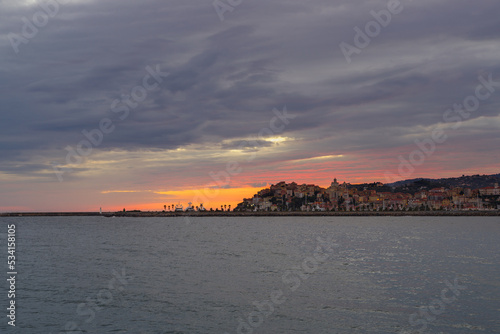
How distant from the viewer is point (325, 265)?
46188 mm

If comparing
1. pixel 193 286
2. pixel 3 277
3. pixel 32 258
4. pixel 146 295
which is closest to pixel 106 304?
pixel 146 295

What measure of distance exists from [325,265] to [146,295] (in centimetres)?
2127

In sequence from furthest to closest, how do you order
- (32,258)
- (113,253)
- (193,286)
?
(113,253)
(32,258)
(193,286)

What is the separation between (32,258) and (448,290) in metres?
48.7

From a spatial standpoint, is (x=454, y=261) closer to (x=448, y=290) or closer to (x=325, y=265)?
(x=325, y=265)

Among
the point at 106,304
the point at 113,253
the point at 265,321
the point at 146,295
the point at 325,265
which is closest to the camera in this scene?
the point at 265,321

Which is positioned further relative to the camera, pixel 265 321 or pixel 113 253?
pixel 113 253

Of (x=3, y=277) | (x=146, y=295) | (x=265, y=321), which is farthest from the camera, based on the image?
(x=3, y=277)

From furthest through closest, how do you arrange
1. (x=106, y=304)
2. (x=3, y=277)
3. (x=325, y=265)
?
(x=325, y=265) → (x=3, y=277) → (x=106, y=304)

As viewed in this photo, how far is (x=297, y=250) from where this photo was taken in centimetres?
6303

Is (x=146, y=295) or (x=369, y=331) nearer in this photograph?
(x=369, y=331)

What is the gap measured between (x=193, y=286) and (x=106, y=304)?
7334 millimetres

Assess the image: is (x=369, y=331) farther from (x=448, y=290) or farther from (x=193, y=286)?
(x=193, y=286)

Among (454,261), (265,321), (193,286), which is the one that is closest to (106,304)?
(193,286)
